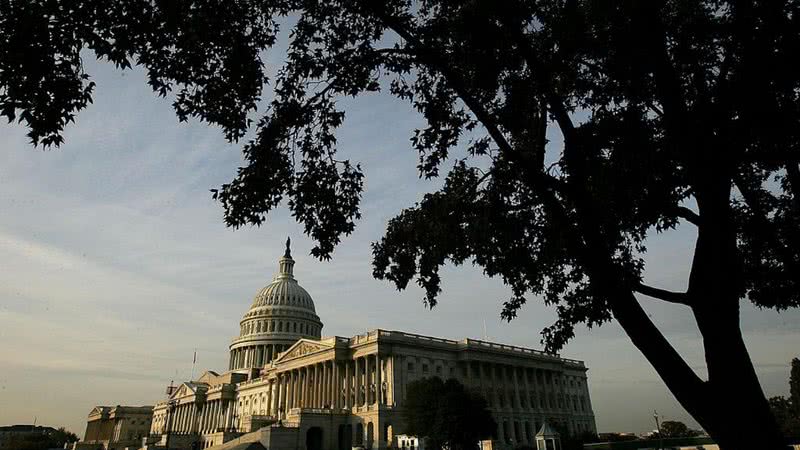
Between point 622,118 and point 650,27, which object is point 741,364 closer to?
point 622,118

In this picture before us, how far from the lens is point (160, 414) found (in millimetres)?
136125

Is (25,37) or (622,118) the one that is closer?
(25,37)

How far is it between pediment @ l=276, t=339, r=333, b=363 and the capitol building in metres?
0.17

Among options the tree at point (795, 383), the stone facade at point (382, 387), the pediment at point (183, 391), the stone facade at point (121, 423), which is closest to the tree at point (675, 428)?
the stone facade at point (382, 387)

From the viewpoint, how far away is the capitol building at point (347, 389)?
2800 inches

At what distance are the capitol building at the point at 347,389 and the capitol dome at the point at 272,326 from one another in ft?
0.89

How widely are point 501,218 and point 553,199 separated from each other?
2.71 meters

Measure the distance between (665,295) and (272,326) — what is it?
11993 centimetres

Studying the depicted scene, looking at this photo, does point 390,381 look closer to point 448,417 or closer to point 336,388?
point 336,388

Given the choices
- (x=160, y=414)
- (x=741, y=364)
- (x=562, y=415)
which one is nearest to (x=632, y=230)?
(x=741, y=364)

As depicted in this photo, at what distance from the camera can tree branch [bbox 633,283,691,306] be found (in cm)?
945

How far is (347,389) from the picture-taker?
263ft

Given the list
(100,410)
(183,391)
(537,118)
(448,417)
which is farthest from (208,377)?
(537,118)

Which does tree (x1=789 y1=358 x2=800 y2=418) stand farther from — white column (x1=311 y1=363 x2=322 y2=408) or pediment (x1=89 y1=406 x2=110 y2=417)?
pediment (x1=89 y1=406 x2=110 y2=417)
